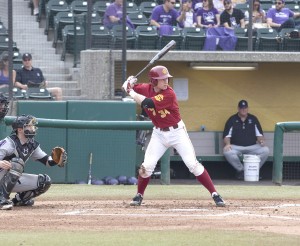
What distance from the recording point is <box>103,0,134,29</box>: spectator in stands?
15.2 metres

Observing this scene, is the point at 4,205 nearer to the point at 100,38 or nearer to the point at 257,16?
the point at 100,38

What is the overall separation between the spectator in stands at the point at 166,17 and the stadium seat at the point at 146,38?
0.69 feet

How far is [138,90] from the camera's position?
1033 centimetres

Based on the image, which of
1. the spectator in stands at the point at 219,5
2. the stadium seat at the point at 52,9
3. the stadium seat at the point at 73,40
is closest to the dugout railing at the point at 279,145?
the stadium seat at the point at 73,40

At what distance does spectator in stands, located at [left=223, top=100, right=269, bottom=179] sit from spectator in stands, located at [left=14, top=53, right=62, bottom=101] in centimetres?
303

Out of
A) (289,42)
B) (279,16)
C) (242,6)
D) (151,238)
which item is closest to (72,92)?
(242,6)

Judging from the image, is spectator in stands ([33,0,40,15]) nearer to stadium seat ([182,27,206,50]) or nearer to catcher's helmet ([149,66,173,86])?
stadium seat ([182,27,206,50])

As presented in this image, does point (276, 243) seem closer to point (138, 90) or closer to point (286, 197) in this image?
point (138, 90)

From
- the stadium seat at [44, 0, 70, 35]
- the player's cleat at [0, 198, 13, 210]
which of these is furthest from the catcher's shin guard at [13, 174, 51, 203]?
the stadium seat at [44, 0, 70, 35]

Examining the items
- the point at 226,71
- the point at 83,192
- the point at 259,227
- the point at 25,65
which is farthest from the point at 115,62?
the point at 259,227

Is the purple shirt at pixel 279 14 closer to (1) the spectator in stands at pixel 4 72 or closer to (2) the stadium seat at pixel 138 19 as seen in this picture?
(2) the stadium seat at pixel 138 19

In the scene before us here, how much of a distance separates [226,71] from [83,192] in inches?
218

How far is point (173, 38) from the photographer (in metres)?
15.6

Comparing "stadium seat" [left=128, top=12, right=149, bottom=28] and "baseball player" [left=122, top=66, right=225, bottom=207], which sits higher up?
"stadium seat" [left=128, top=12, right=149, bottom=28]
